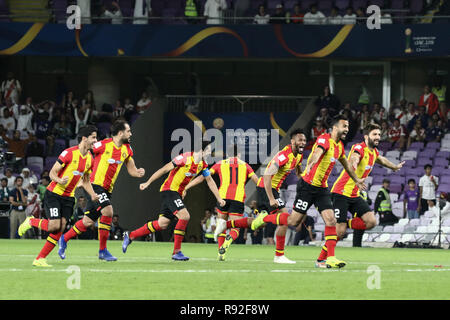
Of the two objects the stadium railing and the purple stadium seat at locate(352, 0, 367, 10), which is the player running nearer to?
the stadium railing

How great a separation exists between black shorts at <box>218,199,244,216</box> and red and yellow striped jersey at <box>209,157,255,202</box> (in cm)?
8

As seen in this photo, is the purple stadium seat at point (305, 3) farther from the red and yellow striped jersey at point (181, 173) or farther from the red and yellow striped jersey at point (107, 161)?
the red and yellow striped jersey at point (107, 161)

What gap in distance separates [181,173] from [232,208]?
2203mm

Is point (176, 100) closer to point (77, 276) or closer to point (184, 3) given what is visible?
point (184, 3)

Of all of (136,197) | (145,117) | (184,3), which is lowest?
(136,197)

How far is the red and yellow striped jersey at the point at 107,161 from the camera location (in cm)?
1712

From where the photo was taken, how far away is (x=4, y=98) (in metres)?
34.8

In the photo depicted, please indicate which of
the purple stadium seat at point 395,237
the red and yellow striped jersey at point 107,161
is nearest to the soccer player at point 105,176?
the red and yellow striped jersey at point 107,161

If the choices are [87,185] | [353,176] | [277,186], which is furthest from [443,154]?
[87,185]

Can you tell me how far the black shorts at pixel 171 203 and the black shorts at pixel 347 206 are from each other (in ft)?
8.64

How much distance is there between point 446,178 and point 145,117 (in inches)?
413

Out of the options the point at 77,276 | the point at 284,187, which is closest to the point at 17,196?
the point at 284,187

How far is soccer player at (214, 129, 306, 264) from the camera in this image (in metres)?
17.0

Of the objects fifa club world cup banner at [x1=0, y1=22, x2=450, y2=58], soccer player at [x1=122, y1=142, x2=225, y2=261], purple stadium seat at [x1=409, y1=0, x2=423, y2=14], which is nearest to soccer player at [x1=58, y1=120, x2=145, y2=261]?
soccer player at [x1=122, y1=142, x2=225, y2=261]
